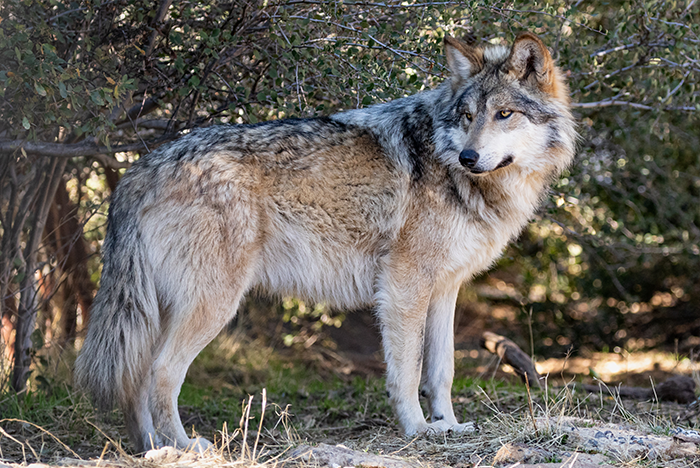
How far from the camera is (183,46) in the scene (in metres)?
4.04

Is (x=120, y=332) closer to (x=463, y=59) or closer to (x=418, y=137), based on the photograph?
(x=418, y=137)

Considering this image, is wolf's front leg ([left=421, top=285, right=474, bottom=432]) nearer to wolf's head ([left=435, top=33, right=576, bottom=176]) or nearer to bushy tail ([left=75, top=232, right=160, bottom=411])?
wolf's head ([left=435, top=33, right=576, bottom=176])

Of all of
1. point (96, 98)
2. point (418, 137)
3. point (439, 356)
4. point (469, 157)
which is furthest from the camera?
point (439, 356)

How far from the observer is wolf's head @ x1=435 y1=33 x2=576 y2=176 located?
355 centimetres

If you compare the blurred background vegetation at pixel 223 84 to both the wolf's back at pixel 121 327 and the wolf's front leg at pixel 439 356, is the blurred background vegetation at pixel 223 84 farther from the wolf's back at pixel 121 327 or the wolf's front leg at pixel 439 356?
the wolf's front leg at pixel 439 356

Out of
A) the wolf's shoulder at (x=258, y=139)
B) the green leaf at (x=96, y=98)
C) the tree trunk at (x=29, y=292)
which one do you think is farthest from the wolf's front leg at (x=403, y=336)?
the tree trunk at (x=29, y=292)

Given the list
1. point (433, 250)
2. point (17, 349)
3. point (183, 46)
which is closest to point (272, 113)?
point (183, 46)

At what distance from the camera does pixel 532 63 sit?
3654 millimetres

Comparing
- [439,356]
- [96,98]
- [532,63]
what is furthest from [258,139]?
[439,356]

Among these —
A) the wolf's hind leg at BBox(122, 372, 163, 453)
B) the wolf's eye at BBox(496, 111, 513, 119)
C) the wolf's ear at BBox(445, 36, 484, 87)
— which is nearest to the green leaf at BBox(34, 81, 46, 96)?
the wolf's hind leg at BBox(122, 372, 163, 453)

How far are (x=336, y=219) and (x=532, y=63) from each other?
56.6 inches

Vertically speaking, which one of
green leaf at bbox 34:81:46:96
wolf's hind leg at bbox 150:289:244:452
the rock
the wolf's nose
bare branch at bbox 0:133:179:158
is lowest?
the rock

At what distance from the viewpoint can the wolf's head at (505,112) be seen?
355cm

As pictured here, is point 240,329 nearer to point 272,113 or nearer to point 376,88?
point 272,113
